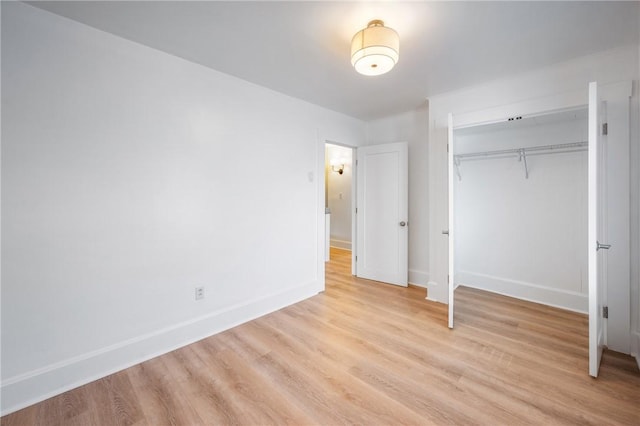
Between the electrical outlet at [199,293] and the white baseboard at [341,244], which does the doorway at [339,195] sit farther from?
the electrical outlet at [199,293]

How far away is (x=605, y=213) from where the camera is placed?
7.42 ft

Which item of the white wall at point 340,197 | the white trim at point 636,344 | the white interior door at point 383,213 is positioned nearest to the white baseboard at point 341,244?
the white wall at point 340,197

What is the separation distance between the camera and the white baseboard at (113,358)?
5.52ft

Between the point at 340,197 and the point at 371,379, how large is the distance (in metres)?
5.12

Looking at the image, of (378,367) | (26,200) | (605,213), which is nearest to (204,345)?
(378,367)

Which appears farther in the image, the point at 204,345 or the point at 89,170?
the point at 204,345

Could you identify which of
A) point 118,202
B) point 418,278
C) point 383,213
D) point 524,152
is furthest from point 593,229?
point 118,202

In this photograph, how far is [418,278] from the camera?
3896 mm

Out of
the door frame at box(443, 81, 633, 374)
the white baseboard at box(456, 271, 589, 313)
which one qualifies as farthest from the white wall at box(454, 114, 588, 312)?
the door frame at box(443, 81, 633, 374)

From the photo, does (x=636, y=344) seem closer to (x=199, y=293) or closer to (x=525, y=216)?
(x=525, y=216)

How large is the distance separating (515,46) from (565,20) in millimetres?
340

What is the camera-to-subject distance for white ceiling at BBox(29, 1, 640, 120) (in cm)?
173

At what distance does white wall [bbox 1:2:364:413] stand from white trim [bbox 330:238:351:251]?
12.1 feet

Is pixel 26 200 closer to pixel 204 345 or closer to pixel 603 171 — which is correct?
pixel 204 345
